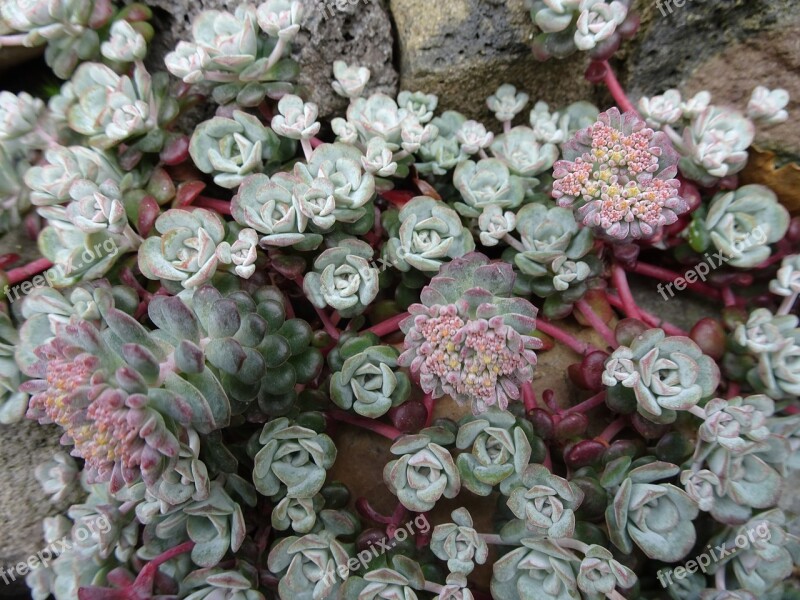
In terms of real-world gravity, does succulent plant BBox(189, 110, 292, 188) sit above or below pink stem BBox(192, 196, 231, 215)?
above

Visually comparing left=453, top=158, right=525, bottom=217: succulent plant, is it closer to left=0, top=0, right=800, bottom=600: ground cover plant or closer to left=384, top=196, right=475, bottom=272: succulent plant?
left=0, top=0, right=800, bottom=600: ground cover plant

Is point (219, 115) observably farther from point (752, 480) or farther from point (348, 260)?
point (752, 480)

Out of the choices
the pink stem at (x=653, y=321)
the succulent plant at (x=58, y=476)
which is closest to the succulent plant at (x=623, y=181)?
the pink stem at (x=653, y=321)

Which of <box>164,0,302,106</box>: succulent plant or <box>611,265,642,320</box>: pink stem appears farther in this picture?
<box>611,265,642,320</box>: pink stem

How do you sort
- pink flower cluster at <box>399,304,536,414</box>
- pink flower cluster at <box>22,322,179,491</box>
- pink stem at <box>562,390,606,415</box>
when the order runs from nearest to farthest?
pink flower cluster at <box>22,322,179,491</box> → pink flower cluster at <box>399,304,536,414</box> → pink stem at <box>562,390,606,415</box>

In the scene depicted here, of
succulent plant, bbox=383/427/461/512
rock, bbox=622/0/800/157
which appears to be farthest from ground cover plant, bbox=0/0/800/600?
rock, bbox=622/0/800/157

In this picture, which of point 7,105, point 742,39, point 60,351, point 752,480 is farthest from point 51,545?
point 742,39

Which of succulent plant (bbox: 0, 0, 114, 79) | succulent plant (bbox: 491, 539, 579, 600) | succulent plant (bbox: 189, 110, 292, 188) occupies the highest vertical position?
succulent plant (bbox: 0, 0, 114, 79)
